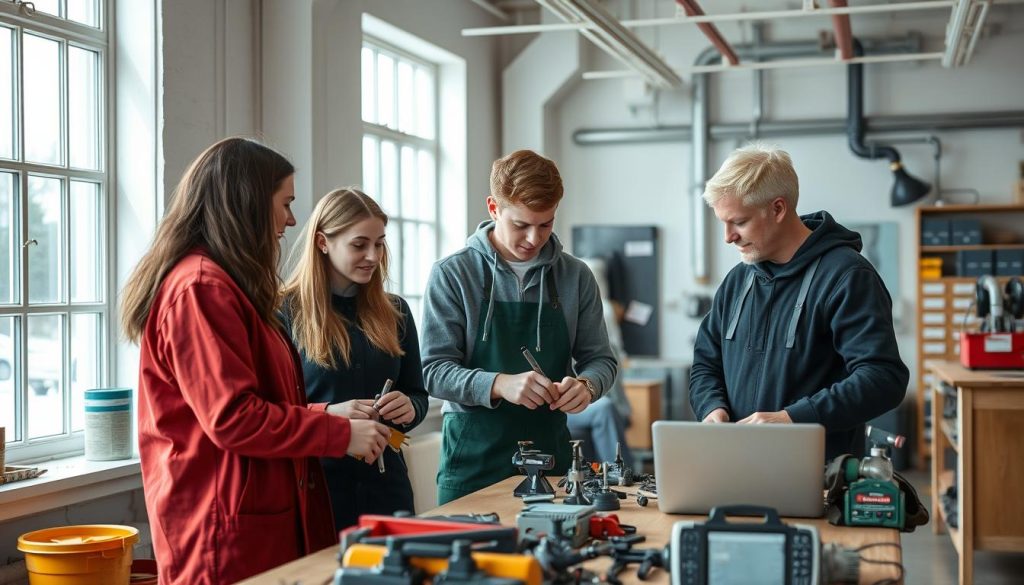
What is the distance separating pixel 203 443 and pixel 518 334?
3.64 feet

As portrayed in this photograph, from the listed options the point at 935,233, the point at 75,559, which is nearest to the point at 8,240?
the point at 75,559

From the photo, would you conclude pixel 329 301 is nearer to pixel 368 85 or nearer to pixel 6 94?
pixel 6 94

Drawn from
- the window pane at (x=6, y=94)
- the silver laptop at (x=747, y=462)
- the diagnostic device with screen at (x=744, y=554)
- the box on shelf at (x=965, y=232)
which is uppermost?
the window pane at (x=6, y=94)

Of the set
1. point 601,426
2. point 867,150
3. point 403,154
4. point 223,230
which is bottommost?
point 601,426

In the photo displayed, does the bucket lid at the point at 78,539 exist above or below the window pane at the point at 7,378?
below

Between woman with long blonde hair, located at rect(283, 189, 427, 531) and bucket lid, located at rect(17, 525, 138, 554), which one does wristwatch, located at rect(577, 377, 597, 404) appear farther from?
bucket lid, located at rect(17, 525, 138, 554)

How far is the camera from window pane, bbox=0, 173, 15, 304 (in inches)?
146

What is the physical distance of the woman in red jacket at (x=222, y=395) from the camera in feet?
6.88

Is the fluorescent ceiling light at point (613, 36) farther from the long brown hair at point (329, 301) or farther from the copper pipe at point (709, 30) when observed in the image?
the long brown hair at point (329, 301)

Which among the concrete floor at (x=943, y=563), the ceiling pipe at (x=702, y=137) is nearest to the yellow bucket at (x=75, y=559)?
the concrete floor at (x=943, y=563)

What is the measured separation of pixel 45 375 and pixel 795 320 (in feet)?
8.93

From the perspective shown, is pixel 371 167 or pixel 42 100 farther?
pixel 371 167

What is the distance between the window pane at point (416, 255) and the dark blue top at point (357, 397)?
3.93 meters

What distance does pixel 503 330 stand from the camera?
3039 mm
